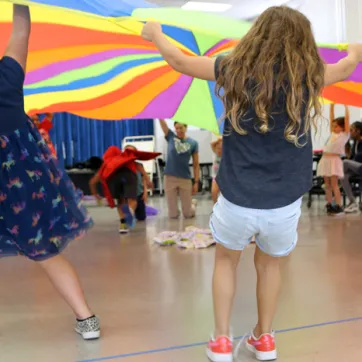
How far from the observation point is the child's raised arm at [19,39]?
1.69 metres

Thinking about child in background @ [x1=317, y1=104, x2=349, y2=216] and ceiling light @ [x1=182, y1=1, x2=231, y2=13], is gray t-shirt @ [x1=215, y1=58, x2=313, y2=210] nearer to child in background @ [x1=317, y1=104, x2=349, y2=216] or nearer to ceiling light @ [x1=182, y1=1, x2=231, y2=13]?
child in background @ [x1=317, y1=104, x2=349, y2=216]

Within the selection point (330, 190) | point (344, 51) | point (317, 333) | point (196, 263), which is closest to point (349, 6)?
point (330, 190)

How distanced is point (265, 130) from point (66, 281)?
0.90 m

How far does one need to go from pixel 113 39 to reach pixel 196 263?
1.38 m

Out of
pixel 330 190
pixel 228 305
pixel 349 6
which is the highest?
pixel 349 6

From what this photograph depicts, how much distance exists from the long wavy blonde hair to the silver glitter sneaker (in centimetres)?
89

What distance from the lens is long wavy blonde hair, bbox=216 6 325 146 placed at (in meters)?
1.43

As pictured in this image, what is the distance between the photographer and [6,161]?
5.42ft

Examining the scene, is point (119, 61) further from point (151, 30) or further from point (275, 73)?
point (275, 73)

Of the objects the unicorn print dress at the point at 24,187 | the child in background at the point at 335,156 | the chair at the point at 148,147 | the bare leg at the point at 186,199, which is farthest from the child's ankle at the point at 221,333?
the chair at the point at 148,147

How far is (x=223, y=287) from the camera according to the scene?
5.13ft

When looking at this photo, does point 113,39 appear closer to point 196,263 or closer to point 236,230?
point 196,263

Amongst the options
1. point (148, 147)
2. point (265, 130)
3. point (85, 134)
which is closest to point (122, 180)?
point (265, 130)

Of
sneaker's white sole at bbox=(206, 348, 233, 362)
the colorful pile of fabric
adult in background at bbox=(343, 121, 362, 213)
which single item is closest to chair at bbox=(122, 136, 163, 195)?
adult in background at bbox=(343, 121, 362, 213)
